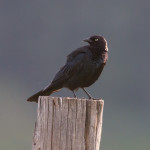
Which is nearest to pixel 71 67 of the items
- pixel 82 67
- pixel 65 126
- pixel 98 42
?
pixel 82 67

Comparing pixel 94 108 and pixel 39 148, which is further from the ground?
pixel 94 108

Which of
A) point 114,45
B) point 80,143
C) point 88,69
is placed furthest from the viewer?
point 114,45

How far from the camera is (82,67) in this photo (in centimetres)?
831

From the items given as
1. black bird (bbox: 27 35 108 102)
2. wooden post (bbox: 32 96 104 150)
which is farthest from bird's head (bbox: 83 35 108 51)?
wooden post (bbox: 32 96 104 150)

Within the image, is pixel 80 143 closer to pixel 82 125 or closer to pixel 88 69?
pixel 82 125

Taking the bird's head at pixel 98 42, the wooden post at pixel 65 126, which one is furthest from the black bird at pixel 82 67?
the wooden post at pixel 65 126

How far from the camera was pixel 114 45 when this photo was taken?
56281 mm

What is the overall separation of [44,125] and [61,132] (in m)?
0.14

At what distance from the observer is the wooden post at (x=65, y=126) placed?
14.4 feet

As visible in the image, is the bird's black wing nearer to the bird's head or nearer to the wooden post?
the bird's head

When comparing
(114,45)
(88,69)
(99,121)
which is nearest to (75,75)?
(88,69)

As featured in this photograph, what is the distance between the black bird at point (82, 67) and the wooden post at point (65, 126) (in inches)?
142

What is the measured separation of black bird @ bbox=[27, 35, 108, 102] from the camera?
8195 mm

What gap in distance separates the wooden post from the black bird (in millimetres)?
3605
